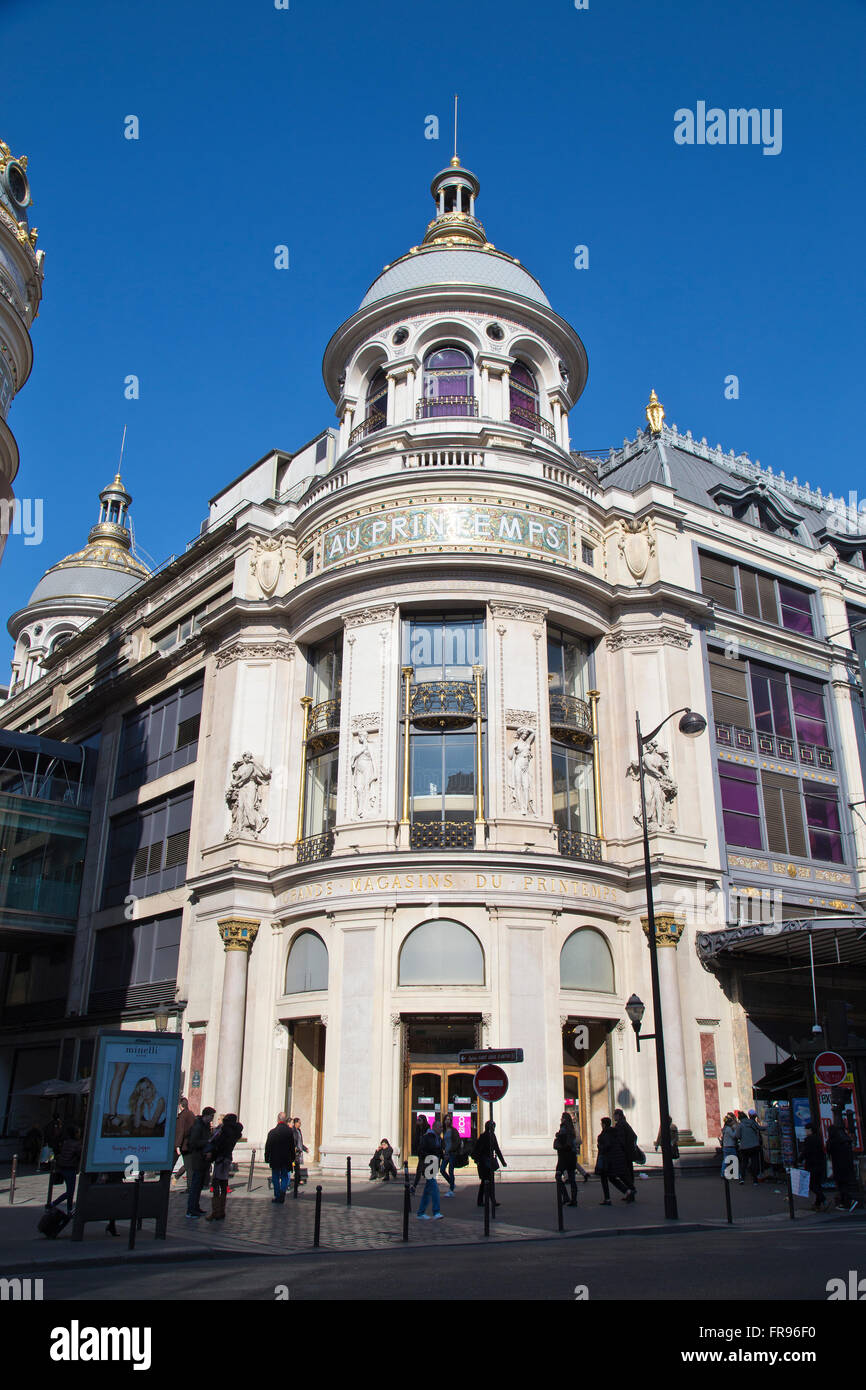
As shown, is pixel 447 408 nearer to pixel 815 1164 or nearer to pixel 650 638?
pixel 650 638

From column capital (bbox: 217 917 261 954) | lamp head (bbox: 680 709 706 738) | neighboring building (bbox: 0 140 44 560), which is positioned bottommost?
column capital (bbox: 217 917 261 954)

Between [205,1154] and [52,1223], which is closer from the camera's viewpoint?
[52,1223]

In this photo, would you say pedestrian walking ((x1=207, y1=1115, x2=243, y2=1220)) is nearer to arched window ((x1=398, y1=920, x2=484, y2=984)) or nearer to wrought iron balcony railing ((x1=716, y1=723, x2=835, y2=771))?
arched window ((x1=398, y1=920, x2=484, y2=984))

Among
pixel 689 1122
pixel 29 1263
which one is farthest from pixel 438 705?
pixel 29 1263

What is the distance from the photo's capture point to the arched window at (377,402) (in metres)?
39.8

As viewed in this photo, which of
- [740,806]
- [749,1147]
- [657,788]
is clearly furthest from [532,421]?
[749,1147]

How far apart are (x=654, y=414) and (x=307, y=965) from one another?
26.7 meters

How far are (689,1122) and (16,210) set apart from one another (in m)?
32.5

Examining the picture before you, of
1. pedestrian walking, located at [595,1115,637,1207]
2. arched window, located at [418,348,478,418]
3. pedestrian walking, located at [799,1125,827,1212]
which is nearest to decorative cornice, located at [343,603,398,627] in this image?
arched window, located at [418,348,478,418]

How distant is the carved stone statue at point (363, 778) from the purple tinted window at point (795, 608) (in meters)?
18.1

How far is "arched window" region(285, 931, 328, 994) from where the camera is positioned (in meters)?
30.0

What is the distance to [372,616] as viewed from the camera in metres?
32.4

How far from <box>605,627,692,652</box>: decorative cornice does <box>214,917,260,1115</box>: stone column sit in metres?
14.5

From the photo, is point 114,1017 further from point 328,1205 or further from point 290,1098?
point 328,1205
